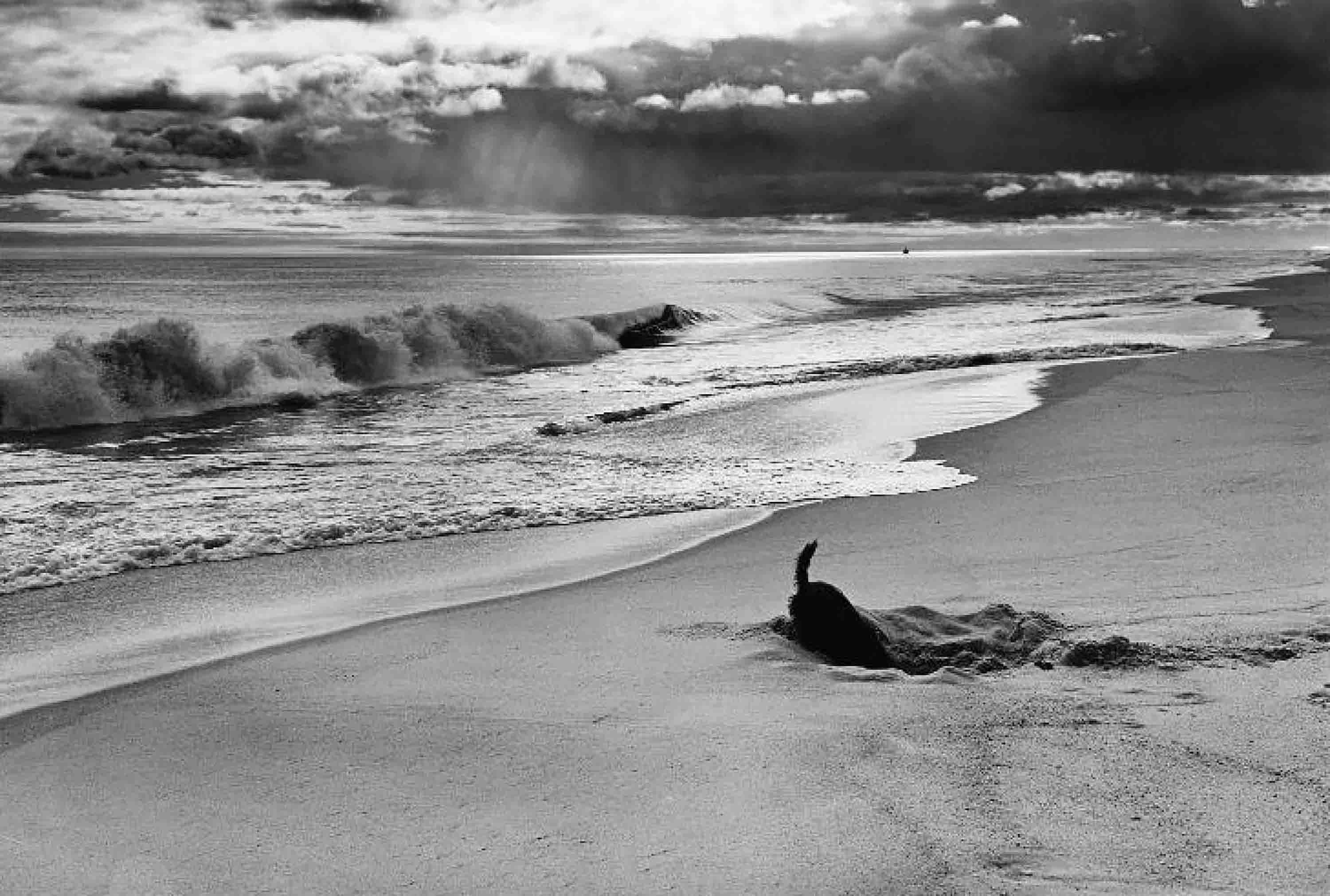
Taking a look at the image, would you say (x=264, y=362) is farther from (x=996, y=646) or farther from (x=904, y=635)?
(x=996, y=646)

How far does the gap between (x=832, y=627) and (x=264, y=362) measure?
1509 cm

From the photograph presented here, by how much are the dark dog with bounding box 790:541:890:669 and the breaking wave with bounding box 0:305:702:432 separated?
12.1 metres

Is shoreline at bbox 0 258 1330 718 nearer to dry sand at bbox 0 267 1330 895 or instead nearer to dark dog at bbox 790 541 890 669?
dry sand at bbox 0 267 1330 895

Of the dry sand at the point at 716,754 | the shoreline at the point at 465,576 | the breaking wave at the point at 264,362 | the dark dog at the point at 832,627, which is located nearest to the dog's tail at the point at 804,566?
the dark dog at the point at 832,627

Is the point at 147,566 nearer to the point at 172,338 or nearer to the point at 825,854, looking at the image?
the point at 825,854

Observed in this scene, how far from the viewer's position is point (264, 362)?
706 inches

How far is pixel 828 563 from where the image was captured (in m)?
6.58

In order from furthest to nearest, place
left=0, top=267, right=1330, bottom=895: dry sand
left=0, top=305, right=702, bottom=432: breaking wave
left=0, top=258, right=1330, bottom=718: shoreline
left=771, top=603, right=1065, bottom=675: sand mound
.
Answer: left=0, top=305, right=702, bottom=432: breaking wave, left=0, top=258, right=1330, bottom=718: shoreline, left=771, top=603, right=1065, bottom=675: sand mound, left=0, top=267, right=1330, bottom=895: dry sand

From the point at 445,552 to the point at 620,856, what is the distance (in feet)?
14.1

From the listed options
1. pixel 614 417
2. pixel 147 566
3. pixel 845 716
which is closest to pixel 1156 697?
pixel 845 716

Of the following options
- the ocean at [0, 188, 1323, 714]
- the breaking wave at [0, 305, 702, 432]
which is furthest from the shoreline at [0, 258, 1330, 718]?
the breaking wave at [0, 305, 702, 432]

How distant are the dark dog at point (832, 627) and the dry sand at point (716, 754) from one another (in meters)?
0.18

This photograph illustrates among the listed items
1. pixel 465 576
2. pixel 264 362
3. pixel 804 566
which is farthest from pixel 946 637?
pixel 264 362

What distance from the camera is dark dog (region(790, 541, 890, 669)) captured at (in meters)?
4.72
